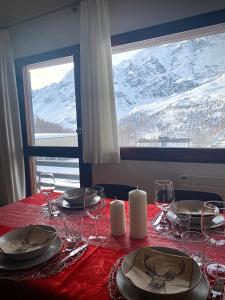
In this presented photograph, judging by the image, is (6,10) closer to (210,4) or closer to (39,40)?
(39,40)

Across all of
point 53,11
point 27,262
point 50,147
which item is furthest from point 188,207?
point 53,11

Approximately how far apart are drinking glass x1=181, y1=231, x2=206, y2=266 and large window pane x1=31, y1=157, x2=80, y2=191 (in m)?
1.92

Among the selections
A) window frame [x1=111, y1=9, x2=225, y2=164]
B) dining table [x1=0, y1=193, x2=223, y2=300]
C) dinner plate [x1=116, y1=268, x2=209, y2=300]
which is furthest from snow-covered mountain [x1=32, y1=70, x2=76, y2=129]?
dinner plate [x1=116, y1=268, x2=209, y2=300]

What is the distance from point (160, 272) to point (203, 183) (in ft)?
4.54

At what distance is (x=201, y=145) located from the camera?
2084 millimetres

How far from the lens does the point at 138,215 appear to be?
3.27ft

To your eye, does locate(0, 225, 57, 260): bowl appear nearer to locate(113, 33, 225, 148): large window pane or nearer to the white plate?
the white plate

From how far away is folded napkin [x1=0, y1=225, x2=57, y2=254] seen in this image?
894 millimetres

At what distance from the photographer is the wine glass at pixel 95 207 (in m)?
1.00

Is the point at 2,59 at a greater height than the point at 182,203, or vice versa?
the point at 2,59

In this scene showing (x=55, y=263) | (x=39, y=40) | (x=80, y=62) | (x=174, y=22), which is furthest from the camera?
(x=39, y=40)

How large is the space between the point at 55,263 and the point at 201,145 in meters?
→ 1.61

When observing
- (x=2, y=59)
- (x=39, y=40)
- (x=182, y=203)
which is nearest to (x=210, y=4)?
(x=182, y=203)

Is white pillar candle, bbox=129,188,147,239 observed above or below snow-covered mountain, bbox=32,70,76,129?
below
